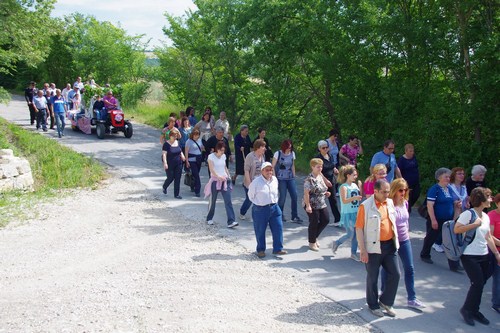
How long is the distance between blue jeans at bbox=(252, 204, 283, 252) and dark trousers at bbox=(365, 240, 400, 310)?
218 cm

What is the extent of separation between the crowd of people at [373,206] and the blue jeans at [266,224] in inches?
0.6

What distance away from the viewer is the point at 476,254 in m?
6.35


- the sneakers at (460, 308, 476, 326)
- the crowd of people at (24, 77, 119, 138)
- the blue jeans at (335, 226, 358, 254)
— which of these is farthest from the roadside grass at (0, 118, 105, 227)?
the sneakers at (460, 308, 476, 326)

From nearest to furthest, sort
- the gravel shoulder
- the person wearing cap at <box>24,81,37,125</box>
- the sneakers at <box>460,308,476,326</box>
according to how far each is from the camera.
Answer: the gravel shoulder, the sneakers at <box>460,308,476,326</box>, the person wearing cap at <box>24,81,37,125</box>

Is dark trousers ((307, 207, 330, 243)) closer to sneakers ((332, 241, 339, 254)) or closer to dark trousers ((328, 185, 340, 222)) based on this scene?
sneakers ((332, 241, 339, 254))

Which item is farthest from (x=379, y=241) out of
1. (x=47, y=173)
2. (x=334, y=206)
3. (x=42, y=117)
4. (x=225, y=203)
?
(x=42, y=117)

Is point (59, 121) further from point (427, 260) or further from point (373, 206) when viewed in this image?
point (373, 206)

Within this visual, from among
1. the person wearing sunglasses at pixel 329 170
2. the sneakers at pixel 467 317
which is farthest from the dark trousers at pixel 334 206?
the sneakers at pixel 467 317

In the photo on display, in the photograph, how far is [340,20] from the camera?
13.2 meters

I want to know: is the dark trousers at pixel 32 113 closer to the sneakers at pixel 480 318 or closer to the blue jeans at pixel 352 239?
the blue jeans at pixel 352 239

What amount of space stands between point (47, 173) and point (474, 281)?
1075cm

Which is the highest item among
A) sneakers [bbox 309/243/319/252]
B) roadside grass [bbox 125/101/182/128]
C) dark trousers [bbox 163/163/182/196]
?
roadside grass [bbox 125/101/182/128]

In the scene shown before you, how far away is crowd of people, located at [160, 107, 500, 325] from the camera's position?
6.32 metres

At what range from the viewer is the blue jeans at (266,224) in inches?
325
